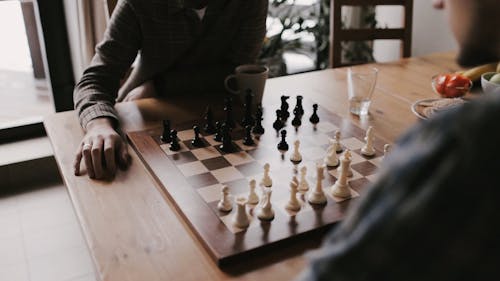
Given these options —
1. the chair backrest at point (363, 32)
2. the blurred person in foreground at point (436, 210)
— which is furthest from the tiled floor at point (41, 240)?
the blurred person in foreground at point (436, 210)

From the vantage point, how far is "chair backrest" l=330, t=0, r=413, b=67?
230 cm

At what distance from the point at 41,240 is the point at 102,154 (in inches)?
53.1

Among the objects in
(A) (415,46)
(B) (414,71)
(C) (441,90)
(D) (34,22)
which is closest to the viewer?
(C) (441,90)

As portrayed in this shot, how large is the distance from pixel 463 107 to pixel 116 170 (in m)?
0.99

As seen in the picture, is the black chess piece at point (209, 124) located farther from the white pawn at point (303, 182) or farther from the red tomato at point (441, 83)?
the red tomato at point (441, 83)

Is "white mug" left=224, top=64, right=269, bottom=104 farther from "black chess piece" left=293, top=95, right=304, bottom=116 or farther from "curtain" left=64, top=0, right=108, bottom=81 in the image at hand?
"curtain" left=64, top=0, right=108, bottom=81

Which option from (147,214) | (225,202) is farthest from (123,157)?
(225,202)

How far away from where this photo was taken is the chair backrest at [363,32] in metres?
2.30

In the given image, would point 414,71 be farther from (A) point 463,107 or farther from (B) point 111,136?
(A) point 463,107

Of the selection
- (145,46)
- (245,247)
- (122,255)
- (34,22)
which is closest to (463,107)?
(245,247)

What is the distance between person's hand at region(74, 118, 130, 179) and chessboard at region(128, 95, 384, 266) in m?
0.05

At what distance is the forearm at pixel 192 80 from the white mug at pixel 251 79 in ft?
0.56

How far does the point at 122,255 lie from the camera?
0.94 metres

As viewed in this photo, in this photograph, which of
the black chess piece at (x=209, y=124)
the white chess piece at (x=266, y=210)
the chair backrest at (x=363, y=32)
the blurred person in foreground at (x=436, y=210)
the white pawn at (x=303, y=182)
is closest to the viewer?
the blurred person in foreground at (x=436, y=210)
